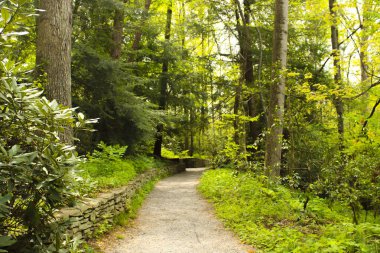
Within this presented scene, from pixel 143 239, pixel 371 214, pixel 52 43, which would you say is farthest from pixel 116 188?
pixel 371 214

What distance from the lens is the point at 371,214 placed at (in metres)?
9.84

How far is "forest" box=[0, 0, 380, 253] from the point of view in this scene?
321 centimetres

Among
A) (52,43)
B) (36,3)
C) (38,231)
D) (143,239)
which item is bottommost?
(143,239)

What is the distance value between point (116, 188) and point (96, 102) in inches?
170

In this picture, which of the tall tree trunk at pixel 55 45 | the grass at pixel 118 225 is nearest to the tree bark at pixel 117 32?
the tall tree trunk at pixel 55 45

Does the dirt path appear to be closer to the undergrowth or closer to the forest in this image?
the forest

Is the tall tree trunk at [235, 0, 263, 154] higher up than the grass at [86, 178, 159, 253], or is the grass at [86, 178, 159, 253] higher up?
the tall tree trunk at [235, 0, 263, 154]

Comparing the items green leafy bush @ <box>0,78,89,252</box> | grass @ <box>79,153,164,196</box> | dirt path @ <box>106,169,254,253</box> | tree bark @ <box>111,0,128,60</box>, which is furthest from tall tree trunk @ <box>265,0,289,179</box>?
tree bark @ <box>111,0,128,60</box>

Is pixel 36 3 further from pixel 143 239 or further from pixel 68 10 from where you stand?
pixel 143 239

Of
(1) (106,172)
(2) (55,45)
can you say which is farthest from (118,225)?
(2) (55,45)

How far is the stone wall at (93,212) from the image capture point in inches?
181

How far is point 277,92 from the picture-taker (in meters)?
8.20

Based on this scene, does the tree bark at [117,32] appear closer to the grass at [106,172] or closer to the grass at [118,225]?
the grass at [106,172]

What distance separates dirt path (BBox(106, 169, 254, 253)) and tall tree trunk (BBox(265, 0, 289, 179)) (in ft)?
6.93
